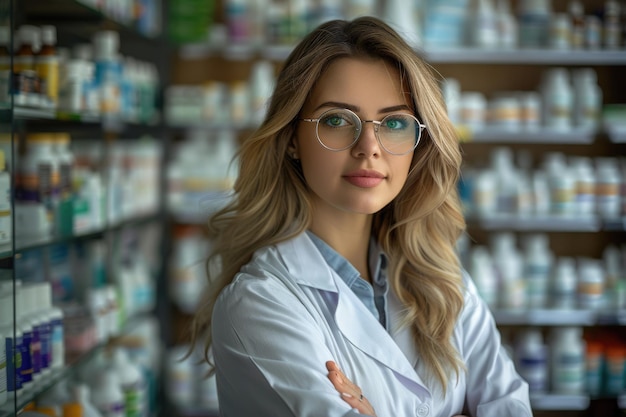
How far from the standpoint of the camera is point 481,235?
13.4 ft

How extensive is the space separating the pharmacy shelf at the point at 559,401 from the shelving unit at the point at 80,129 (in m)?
1.92

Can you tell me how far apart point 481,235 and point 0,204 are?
2.78 m

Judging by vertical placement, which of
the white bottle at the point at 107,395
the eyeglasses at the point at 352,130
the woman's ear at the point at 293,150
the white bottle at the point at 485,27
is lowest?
the white bottle at the point at 107,395

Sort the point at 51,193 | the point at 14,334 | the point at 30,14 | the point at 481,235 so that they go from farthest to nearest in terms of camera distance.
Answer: the point at 481,235 → the point at 30,14 → the point at 51,193 → the point at 14,334

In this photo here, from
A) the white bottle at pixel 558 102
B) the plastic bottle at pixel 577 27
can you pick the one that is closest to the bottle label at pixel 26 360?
the white bottle at pixel 558 102

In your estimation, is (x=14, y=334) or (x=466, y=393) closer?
(x=466, y=393)

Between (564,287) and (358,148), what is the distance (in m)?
2.42

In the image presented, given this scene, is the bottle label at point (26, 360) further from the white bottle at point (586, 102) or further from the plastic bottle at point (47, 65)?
the white bottle at point (586, 102)

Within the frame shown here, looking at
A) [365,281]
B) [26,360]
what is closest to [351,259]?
[365,281]

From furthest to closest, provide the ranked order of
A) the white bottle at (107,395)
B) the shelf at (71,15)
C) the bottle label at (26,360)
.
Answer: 1. the white bottle at (107,395)
2. the shelf at (71,15)
3. the bottle label at (26,360)

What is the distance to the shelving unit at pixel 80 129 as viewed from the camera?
196cm

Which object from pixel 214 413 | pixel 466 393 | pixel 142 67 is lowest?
pixel 214 413

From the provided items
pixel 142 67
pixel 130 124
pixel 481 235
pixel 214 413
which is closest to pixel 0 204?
pixel 130 124

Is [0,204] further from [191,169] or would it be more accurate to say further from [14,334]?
[191,169]
